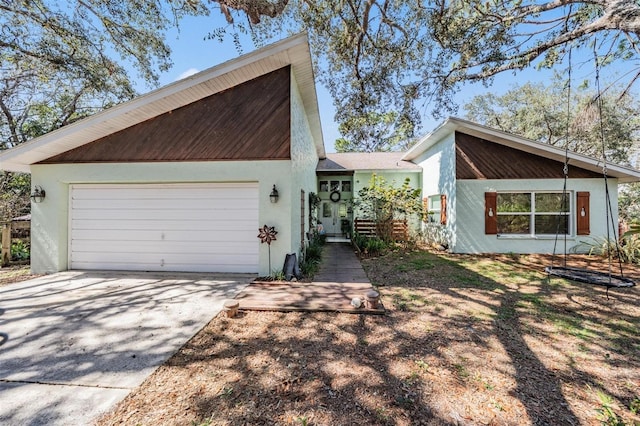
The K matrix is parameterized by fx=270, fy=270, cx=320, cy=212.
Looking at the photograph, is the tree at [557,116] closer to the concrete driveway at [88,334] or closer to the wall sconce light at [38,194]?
the concrete driveway at [88,334]

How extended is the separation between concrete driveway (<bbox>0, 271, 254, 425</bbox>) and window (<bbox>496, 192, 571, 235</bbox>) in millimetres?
8966

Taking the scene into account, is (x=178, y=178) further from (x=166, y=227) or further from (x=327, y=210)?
(x=327, y=210)

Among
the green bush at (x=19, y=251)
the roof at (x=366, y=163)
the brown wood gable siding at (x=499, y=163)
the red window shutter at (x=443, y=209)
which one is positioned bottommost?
the green bush at (x=19, y=251)

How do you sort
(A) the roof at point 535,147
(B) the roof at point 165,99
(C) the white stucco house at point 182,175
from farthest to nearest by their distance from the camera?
(A) the roof at point 535,147
(C) the white stucco house at point 182,175
(B) the roof at point 165,99

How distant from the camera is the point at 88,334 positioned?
3473mm

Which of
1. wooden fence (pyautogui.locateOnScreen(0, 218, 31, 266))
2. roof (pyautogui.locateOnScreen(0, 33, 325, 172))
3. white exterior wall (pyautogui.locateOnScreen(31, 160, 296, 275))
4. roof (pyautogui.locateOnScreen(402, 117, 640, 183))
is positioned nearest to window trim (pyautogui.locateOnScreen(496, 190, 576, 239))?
roof (pyautogui.locateOnScreen(402, 117, 640, 183))

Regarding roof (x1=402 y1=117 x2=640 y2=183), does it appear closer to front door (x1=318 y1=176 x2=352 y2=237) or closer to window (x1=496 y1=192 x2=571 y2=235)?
window (x1=496 y1=192 x2=571 y2=235)

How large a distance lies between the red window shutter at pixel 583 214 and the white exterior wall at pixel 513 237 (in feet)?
0.43

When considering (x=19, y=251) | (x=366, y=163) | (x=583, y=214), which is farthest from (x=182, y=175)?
(x=583, y=214)

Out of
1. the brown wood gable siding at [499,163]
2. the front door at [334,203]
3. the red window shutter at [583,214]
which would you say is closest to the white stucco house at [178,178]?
the brown wood gable siding at [499,163]

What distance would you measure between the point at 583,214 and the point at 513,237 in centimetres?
239

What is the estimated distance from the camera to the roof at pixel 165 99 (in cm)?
557

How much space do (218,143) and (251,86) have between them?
1.50m

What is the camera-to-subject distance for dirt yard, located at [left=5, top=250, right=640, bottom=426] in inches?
84.5
